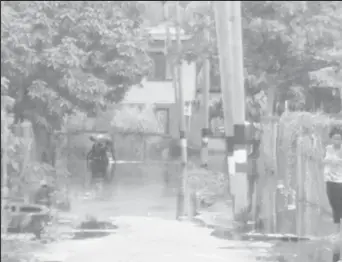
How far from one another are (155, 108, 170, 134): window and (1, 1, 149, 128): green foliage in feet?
60.1

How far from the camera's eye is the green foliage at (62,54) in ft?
71.7

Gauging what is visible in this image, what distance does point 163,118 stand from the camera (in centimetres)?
4659

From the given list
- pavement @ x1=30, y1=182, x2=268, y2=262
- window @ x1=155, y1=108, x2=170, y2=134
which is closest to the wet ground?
pavement @ x1=30, y1=182, x2=268, y2=262

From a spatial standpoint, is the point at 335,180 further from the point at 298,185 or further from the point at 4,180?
the point at 4,180

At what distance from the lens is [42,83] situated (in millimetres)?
22812

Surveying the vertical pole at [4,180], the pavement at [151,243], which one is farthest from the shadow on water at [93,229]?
the vertical pole at [4,180]

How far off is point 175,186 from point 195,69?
2447cm

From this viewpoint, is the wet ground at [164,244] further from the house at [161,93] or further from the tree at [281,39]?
the house at [161,93]

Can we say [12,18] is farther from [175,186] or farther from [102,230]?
[102,230]

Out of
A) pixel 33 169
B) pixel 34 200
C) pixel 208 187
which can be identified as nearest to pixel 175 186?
pixel 208 187

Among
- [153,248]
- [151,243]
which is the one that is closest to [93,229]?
[151,243]

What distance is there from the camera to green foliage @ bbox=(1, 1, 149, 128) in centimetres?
2186

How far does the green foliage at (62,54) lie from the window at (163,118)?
1831 centimetres

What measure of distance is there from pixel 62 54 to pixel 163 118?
23.7m
